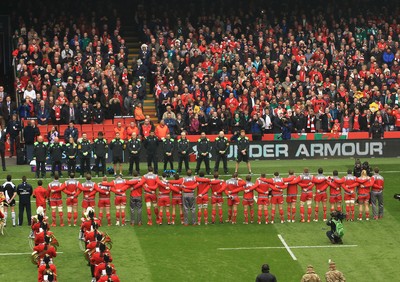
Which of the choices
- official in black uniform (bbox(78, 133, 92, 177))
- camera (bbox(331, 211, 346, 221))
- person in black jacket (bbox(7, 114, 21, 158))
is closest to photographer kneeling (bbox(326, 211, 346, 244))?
camera (bbox(331, 211, 346, 221))

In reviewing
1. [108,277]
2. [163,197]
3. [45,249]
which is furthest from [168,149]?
[108,277]

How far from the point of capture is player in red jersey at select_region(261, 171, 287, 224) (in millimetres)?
38062

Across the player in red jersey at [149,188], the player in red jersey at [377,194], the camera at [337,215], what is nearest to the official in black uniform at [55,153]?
the player in red jersey at [149,188]

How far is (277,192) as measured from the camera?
38.2 m

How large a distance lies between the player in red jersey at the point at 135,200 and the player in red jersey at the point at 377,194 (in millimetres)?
7764

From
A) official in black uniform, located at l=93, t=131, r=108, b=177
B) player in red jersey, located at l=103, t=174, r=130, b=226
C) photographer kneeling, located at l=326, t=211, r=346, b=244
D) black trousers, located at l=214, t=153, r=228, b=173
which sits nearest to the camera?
photographer kneeling, located at l=326, t=211, r=346, b=244

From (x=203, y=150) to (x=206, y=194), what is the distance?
6.99 metres

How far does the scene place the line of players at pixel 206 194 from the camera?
37.9 m

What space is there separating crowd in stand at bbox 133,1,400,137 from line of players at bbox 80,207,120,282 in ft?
53.6

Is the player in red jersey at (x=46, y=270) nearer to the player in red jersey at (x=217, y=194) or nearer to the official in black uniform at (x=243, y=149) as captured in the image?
the player in red jersey at (x=217, y=194)

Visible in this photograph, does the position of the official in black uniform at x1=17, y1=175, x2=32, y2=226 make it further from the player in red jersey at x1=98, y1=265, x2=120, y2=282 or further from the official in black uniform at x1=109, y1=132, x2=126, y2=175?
the player in red jersey at x1=98, y1=265, x2=120, y2=282

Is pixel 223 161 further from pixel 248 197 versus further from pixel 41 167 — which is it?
→ pixel 248 197

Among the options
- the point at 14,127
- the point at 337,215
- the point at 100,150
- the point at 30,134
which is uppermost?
the point at 14,127

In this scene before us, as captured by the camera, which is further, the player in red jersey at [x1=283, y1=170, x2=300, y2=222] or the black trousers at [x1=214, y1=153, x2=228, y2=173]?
the black trousers at [x1=214, y1=153, x2=228, y2=173]
